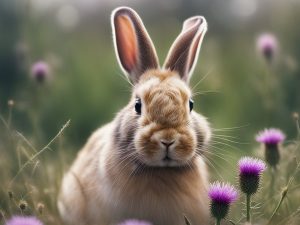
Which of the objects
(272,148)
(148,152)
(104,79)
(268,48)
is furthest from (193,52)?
(104,79)

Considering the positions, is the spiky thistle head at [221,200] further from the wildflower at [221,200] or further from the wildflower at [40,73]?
the wildflower at [40,73]

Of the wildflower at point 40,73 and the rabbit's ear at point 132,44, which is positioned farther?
the wildflower at point 40,73

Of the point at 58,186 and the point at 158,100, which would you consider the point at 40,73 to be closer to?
the point at 58,186

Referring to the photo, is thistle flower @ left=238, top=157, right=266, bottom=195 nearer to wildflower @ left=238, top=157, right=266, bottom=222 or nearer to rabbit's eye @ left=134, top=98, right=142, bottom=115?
wildflower @ left=238, top=157, right=266, bottom=222

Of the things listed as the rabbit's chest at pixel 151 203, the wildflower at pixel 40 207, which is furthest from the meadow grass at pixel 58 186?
the rabbit's chest at pixel 151 203

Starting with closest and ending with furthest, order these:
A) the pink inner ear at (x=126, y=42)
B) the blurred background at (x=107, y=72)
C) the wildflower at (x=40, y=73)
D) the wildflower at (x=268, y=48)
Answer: the pink inner ear at (x=126, y=42) → the wildflower at (x=40, y=73) → the wildflower at (x=268, y=48) → the blurred background at (x=107, y=72)

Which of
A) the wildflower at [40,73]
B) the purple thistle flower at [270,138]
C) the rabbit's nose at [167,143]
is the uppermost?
the wildflower at [40,73]

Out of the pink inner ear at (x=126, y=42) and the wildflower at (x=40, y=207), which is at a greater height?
the pink inner ear at (x=126, y=42)

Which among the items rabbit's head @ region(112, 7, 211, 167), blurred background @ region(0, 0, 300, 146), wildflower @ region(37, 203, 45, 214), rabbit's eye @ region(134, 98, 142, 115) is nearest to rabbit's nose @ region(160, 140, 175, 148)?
rabbit's head @ region(112, 7, 211, 167)
